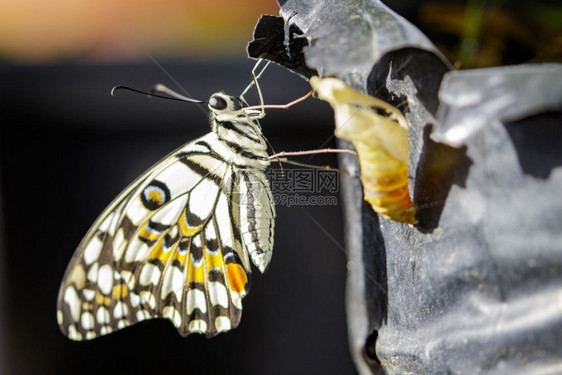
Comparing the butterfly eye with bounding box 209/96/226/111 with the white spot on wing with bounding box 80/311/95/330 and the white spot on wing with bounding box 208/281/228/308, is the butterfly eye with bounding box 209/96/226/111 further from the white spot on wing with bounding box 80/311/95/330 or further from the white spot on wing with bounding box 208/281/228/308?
the white spot on wing with bounding box 80/311/95/330

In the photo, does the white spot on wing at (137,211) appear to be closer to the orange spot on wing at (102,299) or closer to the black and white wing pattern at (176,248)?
the black and white wing pattern at (176,248)

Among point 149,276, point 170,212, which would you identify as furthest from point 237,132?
point 149,276

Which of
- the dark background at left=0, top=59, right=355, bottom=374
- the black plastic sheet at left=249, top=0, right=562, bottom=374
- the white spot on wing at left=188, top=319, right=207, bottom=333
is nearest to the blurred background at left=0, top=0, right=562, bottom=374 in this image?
the dark background at left=0, top=59, right=355, bottom=374

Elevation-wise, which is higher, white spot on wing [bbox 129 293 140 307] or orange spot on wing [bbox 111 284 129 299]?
orange spot on wing [bbox 111 284 129 299]

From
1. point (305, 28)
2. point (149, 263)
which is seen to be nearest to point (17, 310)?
point (149, 263)

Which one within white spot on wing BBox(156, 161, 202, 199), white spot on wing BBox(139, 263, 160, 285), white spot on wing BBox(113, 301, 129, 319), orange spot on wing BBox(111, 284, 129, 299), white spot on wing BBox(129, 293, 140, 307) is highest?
white spot on wing BBox(156, 161, 202, 199)
